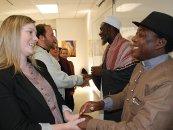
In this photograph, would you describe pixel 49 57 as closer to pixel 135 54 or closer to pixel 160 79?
pixel 135 54

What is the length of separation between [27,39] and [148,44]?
802 millimetres

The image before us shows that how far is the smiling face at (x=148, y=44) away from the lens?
5.65 ft

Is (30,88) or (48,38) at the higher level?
(48,38)

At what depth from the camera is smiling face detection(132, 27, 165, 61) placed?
5.65ft

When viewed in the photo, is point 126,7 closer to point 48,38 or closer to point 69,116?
point 48,38

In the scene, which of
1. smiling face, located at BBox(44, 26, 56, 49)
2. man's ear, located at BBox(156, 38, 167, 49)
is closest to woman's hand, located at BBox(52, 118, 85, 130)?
man's ear, located at BBox(156, 38, 167, 49)

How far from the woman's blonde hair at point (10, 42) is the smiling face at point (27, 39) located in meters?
0.03

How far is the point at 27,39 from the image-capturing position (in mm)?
1790

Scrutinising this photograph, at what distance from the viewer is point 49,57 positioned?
3.07m

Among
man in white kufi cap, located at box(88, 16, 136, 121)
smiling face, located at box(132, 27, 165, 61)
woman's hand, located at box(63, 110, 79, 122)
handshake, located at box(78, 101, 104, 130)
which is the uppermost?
smiling face, located at box(132, 27, 165, 61)

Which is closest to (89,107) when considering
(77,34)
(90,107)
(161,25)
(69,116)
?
(90,107)

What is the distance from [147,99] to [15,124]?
2.63 feet

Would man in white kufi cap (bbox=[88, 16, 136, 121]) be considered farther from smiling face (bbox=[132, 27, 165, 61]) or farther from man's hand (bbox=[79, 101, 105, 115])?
smiling face (bbox=[132, 27, 165, 61])

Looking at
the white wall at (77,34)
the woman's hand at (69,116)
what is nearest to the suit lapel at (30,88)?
the woman's hand at (69,116)
